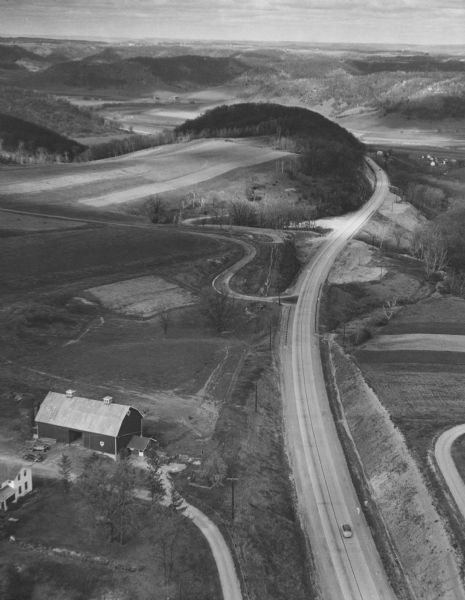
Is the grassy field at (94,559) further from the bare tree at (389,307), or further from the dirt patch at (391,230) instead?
the dirt patch at (391,230)

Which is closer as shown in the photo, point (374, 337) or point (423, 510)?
point (423, 510)

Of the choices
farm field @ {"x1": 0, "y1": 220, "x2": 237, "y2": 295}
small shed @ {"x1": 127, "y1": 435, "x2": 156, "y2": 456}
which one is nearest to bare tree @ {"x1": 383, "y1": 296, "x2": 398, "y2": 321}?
farm field @ {"x1": 0, "y1": 220, "x2": 237, "y2": 295}

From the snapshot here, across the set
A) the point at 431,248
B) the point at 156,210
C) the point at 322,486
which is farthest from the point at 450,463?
the point at 156,210

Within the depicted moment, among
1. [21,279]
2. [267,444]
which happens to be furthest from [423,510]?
[21,279]

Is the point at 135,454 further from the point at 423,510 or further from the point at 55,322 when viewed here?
the point at 55,322

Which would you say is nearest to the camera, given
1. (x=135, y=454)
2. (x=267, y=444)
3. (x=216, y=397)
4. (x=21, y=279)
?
(x=135, y=454)

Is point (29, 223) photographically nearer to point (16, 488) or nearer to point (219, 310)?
point (219, 310)

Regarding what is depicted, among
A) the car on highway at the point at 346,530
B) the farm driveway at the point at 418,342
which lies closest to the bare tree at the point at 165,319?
the farm driveway at the point at 418,342
